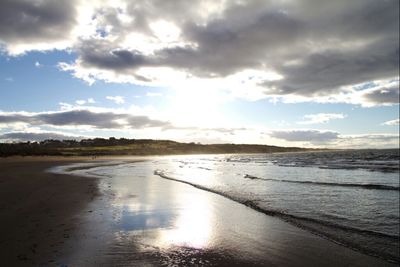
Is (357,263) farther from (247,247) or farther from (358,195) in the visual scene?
(358,195)

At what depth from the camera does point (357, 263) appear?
24.4ft

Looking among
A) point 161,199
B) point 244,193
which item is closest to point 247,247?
point 161,199

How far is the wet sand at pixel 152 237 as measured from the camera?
280 inches

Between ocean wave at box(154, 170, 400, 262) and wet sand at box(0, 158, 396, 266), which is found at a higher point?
wet sand at box(0, 158, 396, 266)

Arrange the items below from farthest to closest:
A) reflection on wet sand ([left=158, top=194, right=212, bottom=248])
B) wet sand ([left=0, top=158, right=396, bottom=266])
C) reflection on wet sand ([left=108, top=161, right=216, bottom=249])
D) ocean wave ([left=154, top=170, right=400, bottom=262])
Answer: reflection on wet sand ([left=108, top=161, right=216, bottom=249]) < reflection on wet sand ([left=158, top=194, right=212, bottom=248]) < ocean wave ([left=154, top=170, right=400, bottom=262]) < wet sand ([left=0, top=158, right=396, bottom=266])

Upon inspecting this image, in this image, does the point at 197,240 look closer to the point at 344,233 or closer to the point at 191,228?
the point at 191,228

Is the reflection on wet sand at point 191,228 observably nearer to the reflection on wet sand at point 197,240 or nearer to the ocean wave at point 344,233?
the reflection on wet sand at point 197,240

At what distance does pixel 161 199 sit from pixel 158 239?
22.9 feet

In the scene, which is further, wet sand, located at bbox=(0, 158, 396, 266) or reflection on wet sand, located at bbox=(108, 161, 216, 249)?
reflection on wet sand, located at bbox=(108, 161, 216, 249)

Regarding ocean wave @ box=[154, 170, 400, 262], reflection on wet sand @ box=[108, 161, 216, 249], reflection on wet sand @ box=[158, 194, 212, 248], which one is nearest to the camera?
ocean wave @ box=[154, 170, 400, 262]

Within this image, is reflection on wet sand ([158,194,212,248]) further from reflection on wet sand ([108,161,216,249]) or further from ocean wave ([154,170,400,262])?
ocean wave ([154,170,400,262])

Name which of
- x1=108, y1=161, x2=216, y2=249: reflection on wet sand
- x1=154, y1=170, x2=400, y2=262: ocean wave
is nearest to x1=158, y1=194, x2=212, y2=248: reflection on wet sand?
x1=108, y1=161, x2=216, y2=249: reflection on wet sand

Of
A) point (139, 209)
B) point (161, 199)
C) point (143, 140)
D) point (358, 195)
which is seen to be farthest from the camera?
point (143, 140)

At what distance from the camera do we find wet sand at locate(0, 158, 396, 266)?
712cm
